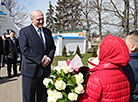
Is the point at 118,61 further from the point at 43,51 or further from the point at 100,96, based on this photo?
the point at 43,51

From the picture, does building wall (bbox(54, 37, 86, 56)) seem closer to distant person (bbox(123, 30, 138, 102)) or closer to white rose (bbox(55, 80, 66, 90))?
distant person (bbox(123, 30, 138, 102))

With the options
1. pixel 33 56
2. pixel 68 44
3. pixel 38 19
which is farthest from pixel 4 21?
pixel 33 56

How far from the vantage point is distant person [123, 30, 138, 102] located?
1704 mm

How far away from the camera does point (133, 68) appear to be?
1748 mm

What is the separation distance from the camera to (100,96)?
145 cm

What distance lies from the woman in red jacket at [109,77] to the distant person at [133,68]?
0.24m

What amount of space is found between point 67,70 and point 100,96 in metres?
0.42

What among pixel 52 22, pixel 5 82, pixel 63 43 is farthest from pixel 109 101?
pixel 52 22

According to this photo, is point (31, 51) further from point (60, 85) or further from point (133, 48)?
point (133, 48)

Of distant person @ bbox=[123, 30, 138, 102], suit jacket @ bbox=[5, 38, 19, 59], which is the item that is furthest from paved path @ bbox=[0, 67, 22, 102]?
distant person @ bbox=[123, 30, 138, 102]

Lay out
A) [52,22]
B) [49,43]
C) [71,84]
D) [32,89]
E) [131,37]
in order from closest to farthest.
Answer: [71,84] < [131,37] < [32,89] < [49,43] < [52,22]

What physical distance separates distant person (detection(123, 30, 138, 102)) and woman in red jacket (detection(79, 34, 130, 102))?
24 centimetres

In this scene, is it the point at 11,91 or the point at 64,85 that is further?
the point at 11,91

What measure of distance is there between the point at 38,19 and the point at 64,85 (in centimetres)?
138
